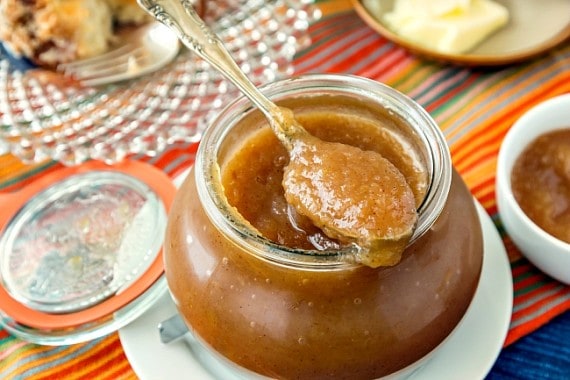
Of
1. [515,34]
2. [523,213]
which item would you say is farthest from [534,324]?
[515,34]

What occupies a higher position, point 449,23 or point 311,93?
point 311,93

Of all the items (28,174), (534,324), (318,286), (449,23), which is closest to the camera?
(318,286)

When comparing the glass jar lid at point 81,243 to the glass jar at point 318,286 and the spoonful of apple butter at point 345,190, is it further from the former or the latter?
the spoonful of apple butter at point 345,190

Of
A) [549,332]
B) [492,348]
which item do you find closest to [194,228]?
[492,348]

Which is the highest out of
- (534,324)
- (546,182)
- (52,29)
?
(52,29)

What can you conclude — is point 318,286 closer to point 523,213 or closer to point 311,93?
point 311,93

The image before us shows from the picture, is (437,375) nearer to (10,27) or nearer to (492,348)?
(492,348)
